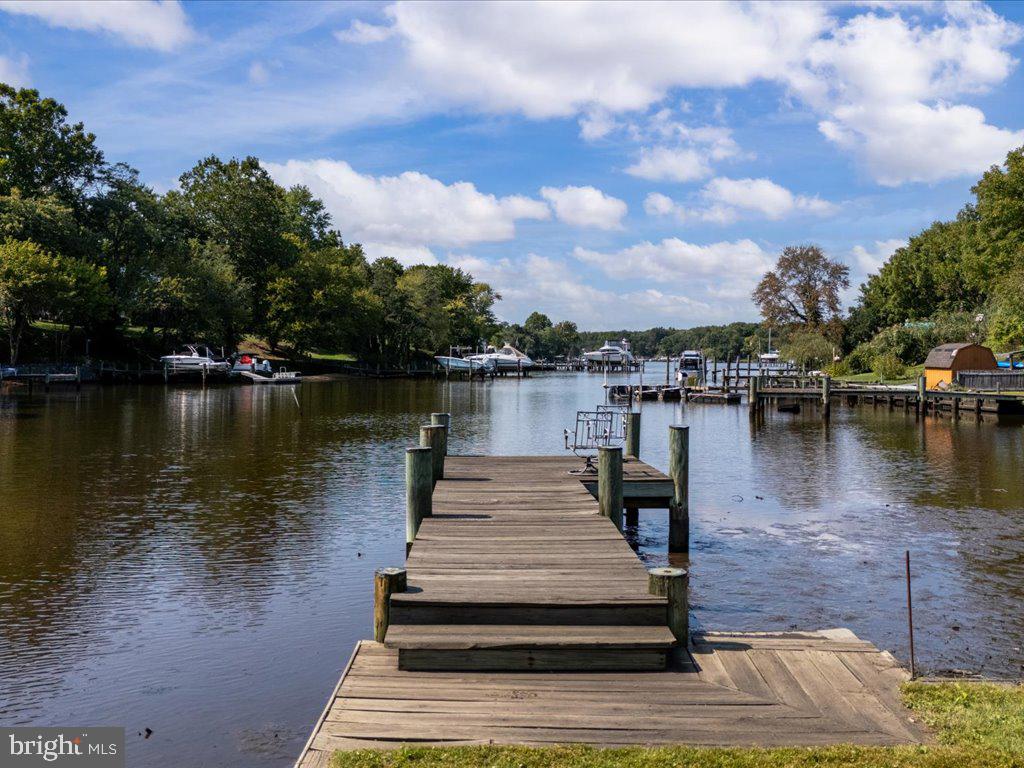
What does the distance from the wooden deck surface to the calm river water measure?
5.83 feet

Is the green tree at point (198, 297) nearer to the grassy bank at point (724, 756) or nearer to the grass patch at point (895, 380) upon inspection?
the grass patch at point (895, 380)

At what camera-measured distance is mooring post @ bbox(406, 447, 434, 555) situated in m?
12.7

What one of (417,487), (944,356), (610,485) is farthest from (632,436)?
(944,356)

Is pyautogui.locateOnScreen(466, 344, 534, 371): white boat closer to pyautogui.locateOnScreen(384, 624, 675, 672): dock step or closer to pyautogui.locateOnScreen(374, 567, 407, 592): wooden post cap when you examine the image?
pyautogui.locateOnScreen(374, 567, 407, 592): wooden post cap

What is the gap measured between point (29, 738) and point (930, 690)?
852 centimetres

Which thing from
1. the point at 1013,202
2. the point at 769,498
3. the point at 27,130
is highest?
the point at 27,130

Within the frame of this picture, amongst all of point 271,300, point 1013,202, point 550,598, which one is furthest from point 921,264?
point 550,598

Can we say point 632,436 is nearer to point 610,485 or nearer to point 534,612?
point 610,485

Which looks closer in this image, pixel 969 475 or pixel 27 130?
pixel 969 475

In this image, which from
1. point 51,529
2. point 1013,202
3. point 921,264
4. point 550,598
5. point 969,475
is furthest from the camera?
point 921,264

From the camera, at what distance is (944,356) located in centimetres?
5734

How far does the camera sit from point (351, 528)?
61.1 feet

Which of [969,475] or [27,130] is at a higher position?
[27,130]

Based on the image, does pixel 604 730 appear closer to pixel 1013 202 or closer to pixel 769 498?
pixel 769 498
